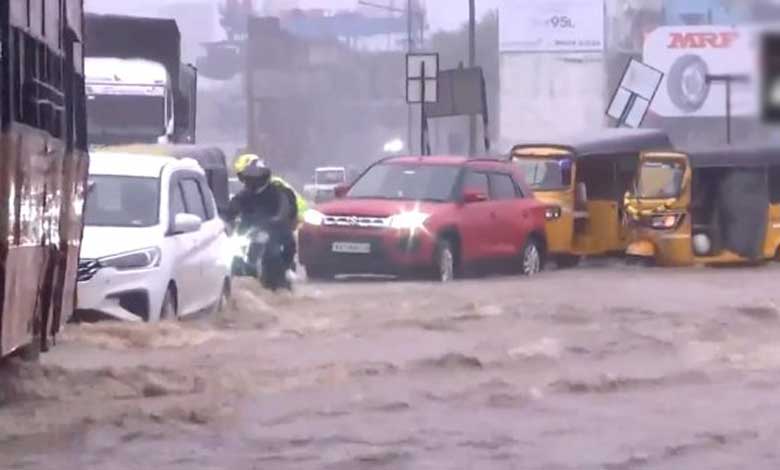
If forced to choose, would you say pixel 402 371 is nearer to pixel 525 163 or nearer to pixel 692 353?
pixel 692 353

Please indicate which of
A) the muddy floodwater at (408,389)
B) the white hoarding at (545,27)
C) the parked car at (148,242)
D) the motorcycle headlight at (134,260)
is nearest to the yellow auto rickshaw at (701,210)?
the muddy floodwater at (408,389)

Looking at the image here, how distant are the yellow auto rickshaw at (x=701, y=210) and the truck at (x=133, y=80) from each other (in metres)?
6.51

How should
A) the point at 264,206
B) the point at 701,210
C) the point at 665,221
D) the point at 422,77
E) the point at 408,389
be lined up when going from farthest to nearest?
the point at 422,77
the point at 701,210
the point at 665,221
the point at 264,206
the point at 408,389

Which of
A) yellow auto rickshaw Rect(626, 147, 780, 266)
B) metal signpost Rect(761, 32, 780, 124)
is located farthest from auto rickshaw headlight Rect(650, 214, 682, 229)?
metal signpost Rect(761, 32, 780, 124)

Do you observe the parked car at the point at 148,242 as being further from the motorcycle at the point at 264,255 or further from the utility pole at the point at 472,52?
the utility pole at the point at 472,52

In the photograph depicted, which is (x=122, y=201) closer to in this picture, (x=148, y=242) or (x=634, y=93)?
(x=148, y=242)

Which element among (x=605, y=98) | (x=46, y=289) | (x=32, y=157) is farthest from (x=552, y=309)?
(x=605, y=98)

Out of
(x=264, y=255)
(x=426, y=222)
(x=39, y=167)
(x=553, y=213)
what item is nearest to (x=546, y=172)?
(x=553, y=213)

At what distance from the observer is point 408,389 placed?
34.7 feet

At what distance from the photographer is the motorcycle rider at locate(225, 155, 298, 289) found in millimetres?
16281

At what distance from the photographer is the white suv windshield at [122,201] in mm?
12891

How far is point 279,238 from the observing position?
1645cm

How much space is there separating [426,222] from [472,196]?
1.18 meters

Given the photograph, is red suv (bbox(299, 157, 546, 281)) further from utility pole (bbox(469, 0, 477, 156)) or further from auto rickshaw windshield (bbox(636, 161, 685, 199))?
utility pole (bbox(469, 0, 477, 156))
